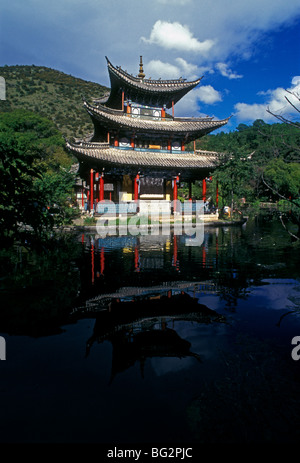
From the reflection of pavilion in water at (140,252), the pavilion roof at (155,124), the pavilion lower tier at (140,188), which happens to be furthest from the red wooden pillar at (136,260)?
the pavilion roof at (155,124)

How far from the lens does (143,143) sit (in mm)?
23406

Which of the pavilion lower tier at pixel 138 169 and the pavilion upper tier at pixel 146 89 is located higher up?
the pavilion upper tier at pixel 146 89

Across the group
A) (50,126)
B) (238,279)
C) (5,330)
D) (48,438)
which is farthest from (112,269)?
(50,126)

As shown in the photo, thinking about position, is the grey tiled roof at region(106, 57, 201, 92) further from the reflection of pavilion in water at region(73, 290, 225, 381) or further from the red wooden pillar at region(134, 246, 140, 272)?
the reflection of pavilion in water at region(73, 290, 225, 381)

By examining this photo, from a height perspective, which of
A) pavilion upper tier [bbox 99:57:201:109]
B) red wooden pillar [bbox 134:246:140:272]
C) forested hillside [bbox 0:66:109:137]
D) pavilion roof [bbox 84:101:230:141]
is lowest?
red wooden pillar [bbox 134:246:140:272]

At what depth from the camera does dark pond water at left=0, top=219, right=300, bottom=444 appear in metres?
2.19

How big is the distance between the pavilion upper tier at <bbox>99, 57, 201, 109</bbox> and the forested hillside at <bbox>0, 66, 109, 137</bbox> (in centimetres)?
4448

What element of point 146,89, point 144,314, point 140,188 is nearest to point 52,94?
point 146,89

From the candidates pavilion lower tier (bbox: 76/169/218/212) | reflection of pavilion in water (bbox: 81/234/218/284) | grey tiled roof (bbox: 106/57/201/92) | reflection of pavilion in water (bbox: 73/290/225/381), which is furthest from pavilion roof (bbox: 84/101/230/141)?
reflection of pavilion in water (bbox: 73/290/225/381)

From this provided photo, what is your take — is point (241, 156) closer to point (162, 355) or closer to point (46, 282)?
point (46, 282)

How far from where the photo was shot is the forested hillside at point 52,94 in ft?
224

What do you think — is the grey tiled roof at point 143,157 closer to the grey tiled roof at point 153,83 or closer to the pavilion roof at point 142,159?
the pavilion roof at point 142,159

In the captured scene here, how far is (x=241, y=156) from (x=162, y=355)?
21.3 meters
